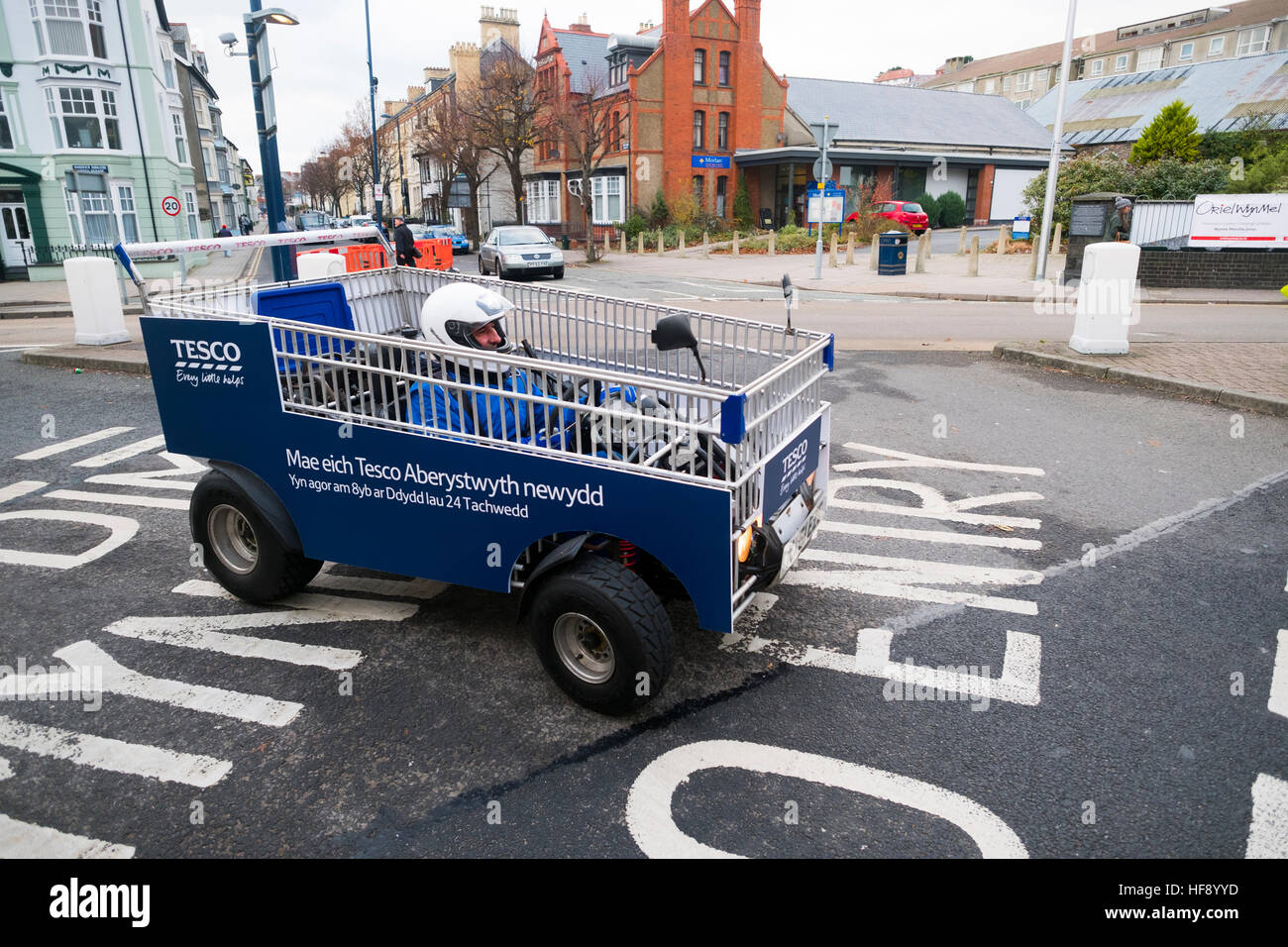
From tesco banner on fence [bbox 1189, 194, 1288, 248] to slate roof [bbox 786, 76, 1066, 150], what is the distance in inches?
1104

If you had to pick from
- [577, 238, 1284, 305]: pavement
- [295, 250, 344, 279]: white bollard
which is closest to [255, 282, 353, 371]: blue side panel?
[295, 250, 344, 279]: white bollard

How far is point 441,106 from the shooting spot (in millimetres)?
47406

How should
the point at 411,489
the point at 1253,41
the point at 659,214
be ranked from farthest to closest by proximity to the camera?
the point at 1253,41 < the point at 659,214 < the point at 411,489

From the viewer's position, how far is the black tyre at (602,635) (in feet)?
10.8

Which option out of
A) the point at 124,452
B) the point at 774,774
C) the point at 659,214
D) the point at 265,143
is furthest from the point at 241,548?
the point at 659,214

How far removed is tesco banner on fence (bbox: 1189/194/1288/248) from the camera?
705 inches

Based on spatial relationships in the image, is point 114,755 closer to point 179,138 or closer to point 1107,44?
point 179,138

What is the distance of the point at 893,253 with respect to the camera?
2328cm

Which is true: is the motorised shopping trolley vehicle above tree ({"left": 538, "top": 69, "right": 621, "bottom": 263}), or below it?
below

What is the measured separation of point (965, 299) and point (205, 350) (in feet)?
57.0

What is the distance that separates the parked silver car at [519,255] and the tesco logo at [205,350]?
66.1 ft

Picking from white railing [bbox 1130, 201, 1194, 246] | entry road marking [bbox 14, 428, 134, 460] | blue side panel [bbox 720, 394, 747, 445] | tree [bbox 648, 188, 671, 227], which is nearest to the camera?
blue side panel [bbox 720, 394, 747, 445]

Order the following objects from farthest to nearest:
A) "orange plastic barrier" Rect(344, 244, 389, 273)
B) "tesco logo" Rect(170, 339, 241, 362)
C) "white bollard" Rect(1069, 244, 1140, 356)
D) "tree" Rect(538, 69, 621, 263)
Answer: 1. "tree" Rect(538, 69, 621, 263)
2. "orange plastic barrier" Rect(344, 244, 389, 273)
3. "white bollard" Rect(1069, 244, 1140, 356)
4. "tesco logo" Rect(170, 339, 241, 362)

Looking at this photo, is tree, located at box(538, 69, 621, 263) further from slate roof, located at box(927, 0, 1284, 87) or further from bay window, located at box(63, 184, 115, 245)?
slate roof, located at box(927, 0, 1284, 87)
